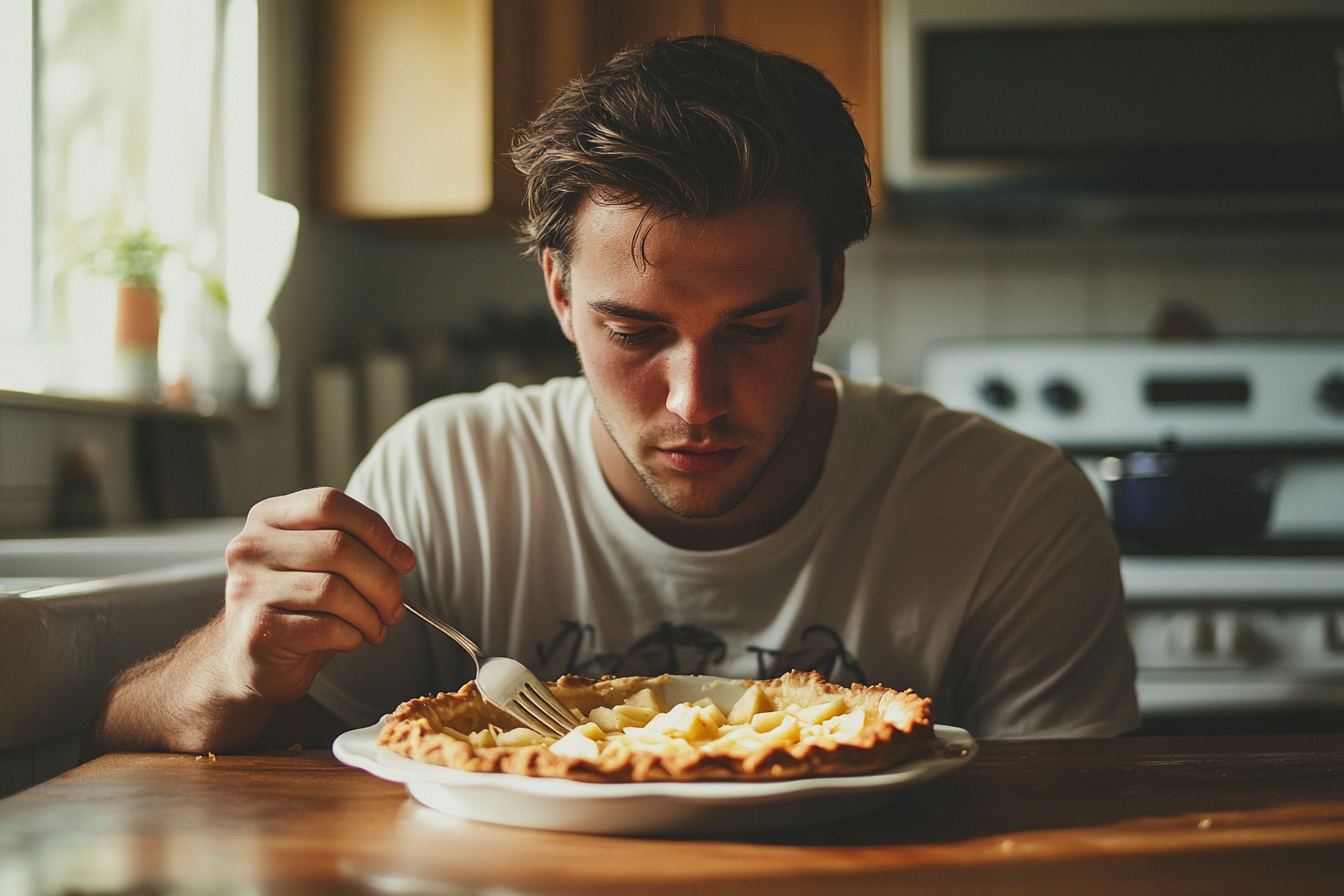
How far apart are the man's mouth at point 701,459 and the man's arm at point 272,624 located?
12.2 inches

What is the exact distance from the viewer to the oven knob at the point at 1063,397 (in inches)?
103

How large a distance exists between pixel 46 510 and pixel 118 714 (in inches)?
41.4

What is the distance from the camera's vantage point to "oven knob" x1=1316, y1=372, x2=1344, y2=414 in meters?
2.57

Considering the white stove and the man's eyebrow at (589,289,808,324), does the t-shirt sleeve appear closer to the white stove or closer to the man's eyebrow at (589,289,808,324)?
the man's eyebrow at (589,289,808,324)

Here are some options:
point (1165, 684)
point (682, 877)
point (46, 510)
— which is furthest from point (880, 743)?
point (46, 510)

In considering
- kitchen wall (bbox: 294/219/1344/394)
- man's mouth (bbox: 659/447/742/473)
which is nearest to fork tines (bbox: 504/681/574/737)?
man's mouth (bbox: 659/447/742/473)

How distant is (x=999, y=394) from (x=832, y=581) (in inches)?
61.9

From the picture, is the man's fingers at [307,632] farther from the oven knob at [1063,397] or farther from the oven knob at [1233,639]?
the oven knob at [1063,397]

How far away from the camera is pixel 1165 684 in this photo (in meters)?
1.88

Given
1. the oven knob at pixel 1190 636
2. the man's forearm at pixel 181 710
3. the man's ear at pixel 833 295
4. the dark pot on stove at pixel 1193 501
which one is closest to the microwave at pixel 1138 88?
the dark pot on stove at pixel 1193 501

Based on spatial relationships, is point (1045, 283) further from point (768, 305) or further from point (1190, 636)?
point (768, 305)

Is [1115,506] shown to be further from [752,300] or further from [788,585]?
→ [752,300]

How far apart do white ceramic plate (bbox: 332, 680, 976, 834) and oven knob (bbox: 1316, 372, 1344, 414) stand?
7.73ft

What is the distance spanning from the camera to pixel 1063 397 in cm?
260
